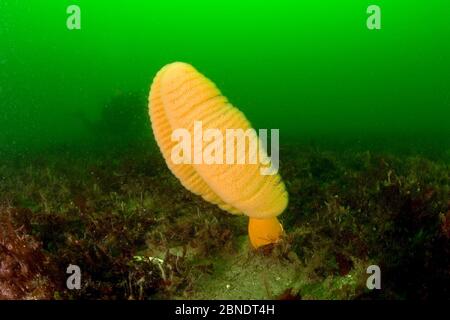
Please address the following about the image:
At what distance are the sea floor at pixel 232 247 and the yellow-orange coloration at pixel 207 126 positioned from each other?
0.60 m

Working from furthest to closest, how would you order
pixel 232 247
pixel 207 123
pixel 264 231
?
pixel 232 247
pixel 264 231
pixel 207 123

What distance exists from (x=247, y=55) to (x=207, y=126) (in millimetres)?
76263

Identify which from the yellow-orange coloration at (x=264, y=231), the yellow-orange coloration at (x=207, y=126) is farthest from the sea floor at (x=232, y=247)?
the yellow-orange coloration at (x=207, y=126)

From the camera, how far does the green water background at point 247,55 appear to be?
4056cm

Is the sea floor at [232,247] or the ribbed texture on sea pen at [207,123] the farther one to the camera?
the sea floor at [232,247]

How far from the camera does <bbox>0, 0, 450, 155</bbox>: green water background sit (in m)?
40.6

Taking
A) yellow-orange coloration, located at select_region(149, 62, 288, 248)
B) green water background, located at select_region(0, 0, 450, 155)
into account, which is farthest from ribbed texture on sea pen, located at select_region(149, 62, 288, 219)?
green water background, located at select_region(0, 0, 450, 155)

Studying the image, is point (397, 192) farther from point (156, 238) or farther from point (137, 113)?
point (137, 113)

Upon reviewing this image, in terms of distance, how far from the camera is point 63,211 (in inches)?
195

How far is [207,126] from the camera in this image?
3068mm

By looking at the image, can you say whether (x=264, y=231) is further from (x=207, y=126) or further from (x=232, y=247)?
(x=207, y=126)
